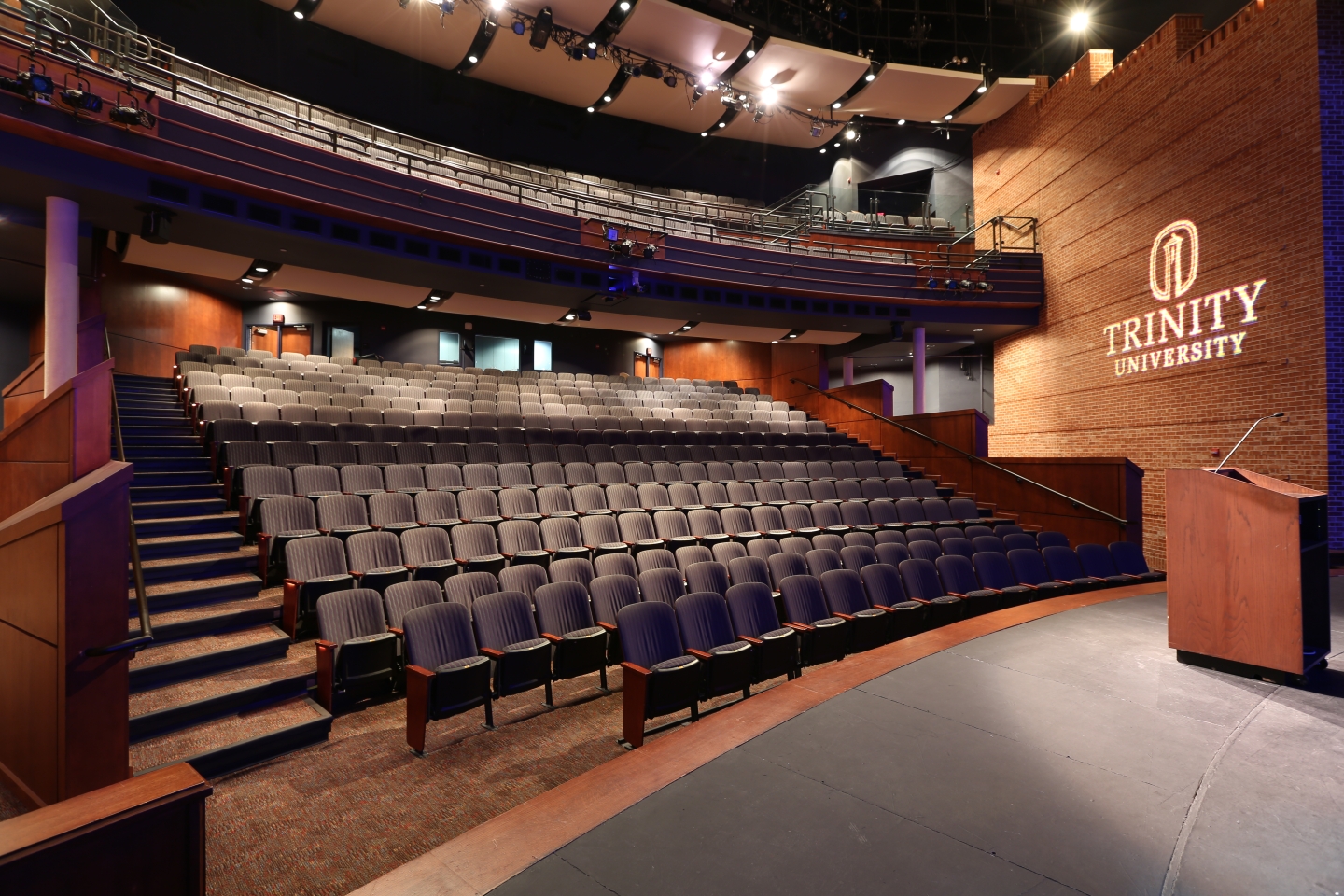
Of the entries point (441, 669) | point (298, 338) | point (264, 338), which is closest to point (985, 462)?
point (441, 669)

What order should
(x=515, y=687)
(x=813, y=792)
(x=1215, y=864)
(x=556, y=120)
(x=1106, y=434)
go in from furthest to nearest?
(x=556, y=120)
(x=1106, y=434)
(x=515, y=687)
(x=813, y=792)
(x=1215, y=864)

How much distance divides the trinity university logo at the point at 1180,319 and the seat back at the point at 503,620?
5046 millimetres

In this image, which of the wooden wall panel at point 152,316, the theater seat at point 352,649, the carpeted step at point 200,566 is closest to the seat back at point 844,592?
the theater seat at point 352,649

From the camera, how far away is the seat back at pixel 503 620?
225 cm

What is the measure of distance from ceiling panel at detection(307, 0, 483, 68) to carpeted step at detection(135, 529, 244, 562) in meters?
6.44

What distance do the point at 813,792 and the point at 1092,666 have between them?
1.18m

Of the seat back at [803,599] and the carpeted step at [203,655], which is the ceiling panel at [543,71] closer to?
the seat back at [803,599]

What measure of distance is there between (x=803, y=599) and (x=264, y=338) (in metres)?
7.22

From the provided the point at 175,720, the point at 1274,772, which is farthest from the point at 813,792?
the point at 175,720

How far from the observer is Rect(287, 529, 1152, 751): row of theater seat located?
2029 mm

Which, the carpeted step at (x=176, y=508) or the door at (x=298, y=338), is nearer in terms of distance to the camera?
the carpeted step at (x=176, y=508)

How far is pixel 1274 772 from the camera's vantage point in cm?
126

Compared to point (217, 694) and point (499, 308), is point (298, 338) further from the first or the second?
point (217, 694)

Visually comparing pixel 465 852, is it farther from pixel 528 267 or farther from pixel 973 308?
pixel 973 308
